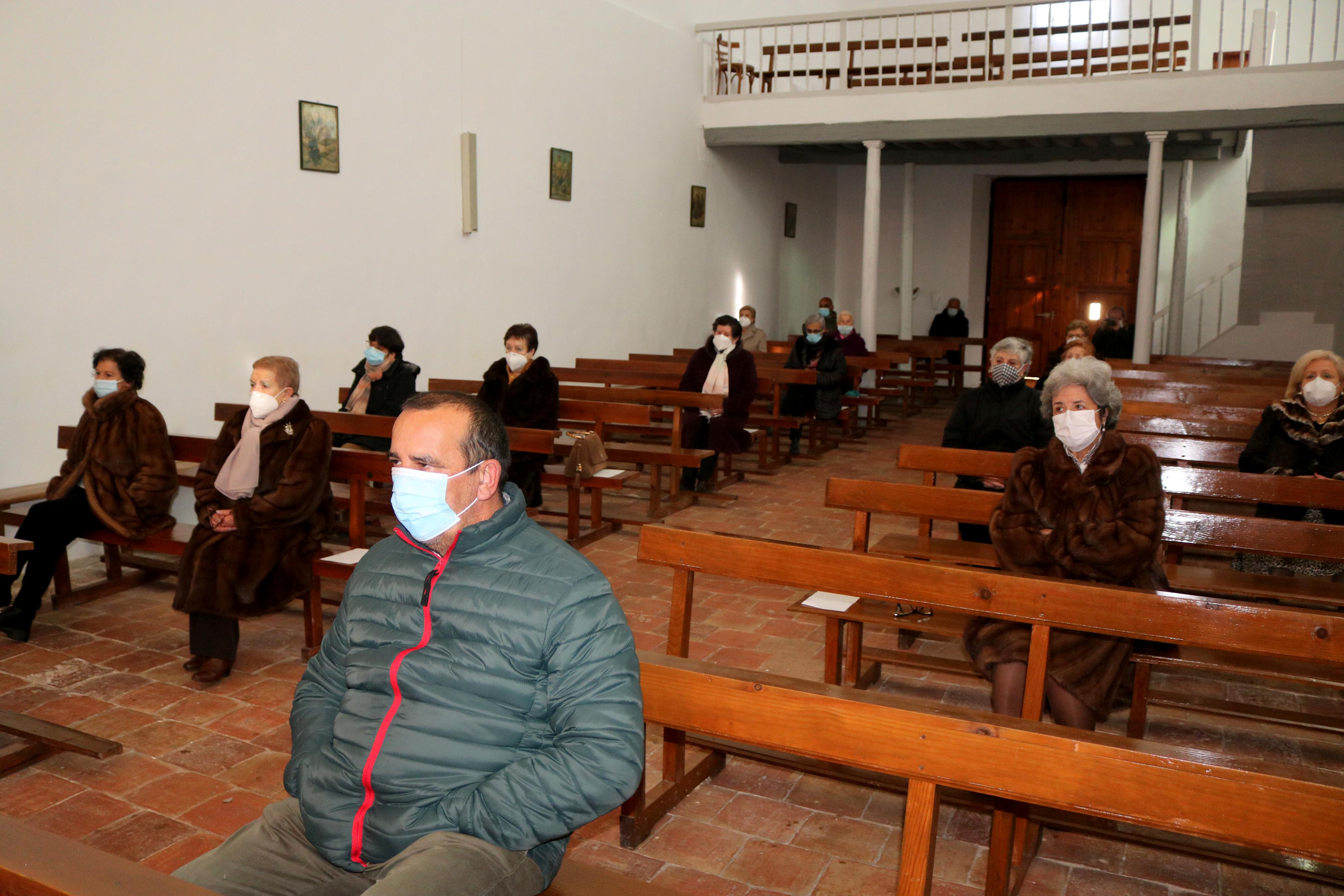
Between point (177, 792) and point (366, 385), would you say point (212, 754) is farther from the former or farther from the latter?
point (366, 385)

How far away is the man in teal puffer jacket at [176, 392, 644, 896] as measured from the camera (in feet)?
6.22

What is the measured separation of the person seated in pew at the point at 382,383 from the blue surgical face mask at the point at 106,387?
164cm

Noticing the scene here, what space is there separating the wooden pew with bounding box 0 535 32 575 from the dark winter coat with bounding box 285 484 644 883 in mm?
2076

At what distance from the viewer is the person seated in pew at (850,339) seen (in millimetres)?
11430

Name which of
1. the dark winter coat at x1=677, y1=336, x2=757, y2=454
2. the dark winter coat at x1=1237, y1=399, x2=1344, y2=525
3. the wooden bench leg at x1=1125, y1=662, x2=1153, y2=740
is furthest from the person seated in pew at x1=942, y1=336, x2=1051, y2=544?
the dark winter coat at x1=677, y1=336, x2=757, y2=454

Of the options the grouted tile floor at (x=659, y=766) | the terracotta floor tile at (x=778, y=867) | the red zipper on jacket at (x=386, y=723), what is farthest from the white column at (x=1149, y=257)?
the red zipper on jacket at (x=386, y=723)

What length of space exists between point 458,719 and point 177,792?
1.83m

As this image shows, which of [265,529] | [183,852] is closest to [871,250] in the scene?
[265,529]

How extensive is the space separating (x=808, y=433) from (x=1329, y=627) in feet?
26.5

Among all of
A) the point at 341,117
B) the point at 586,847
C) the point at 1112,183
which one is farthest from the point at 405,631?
the point at 1112,183

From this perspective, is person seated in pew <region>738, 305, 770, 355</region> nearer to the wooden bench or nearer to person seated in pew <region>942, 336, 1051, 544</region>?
person seated in pew <region>942, 336, 1051, 544</region>

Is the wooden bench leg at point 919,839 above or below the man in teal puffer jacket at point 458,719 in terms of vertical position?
below

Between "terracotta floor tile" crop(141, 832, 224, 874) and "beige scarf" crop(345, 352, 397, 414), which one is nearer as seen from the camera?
"terracotta floor tile" crop(141, 832, 224, 874)

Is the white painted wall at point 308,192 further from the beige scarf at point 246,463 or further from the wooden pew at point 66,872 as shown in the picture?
the wooden pew at point 66,872
